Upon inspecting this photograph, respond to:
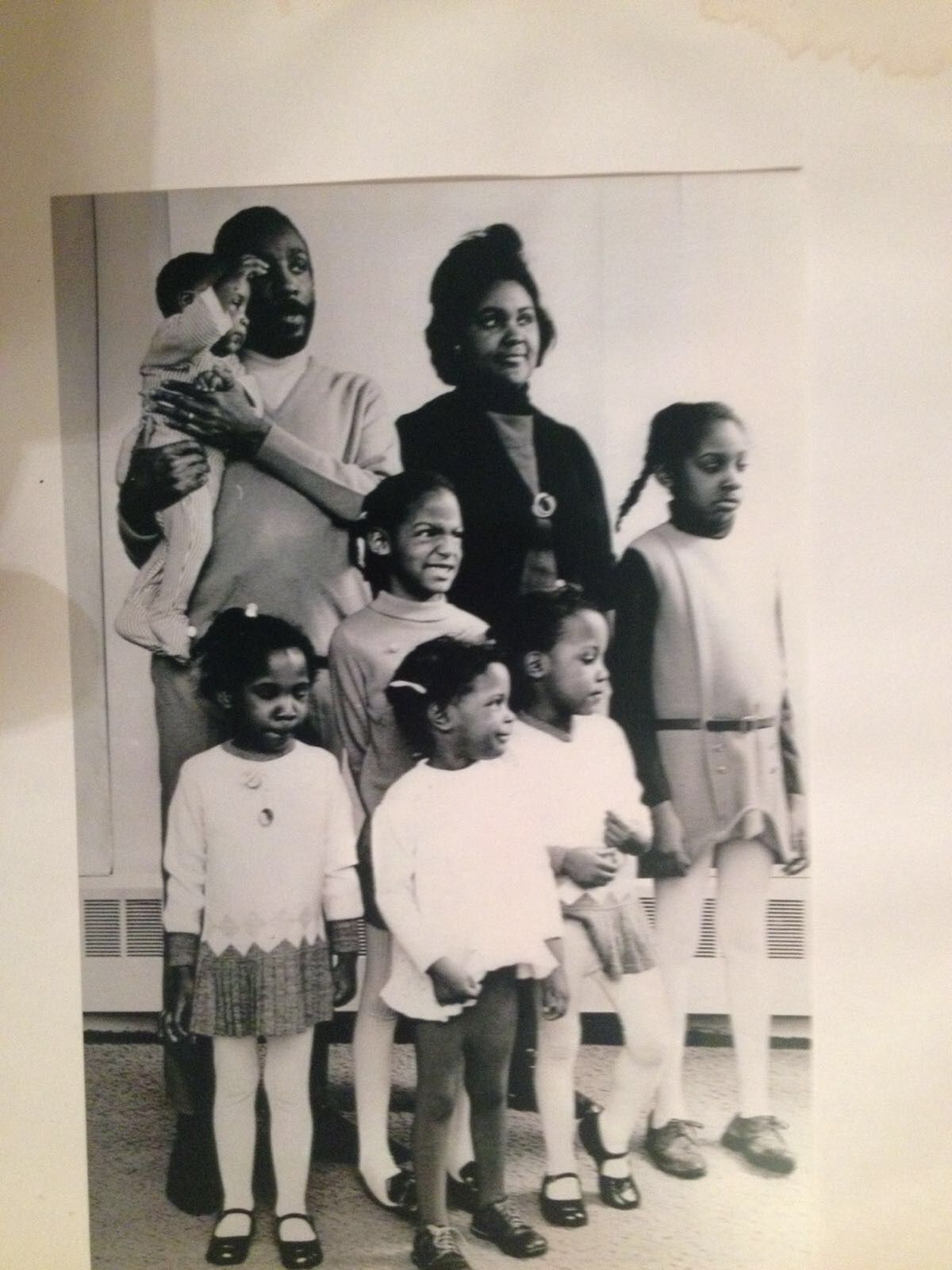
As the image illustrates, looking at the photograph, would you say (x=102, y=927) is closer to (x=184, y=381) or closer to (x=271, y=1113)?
(x=271, y=1113)

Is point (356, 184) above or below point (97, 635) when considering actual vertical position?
above

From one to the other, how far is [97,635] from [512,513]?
483mm

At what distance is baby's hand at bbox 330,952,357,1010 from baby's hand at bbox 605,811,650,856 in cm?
31

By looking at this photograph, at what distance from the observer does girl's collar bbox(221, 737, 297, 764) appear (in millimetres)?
1187

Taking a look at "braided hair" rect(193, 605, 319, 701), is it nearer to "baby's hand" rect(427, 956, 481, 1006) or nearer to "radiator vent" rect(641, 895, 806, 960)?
"baby's hand" rect(427, 956, 481, 1006)

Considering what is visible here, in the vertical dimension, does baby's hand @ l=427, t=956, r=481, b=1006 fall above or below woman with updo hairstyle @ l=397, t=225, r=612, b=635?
below

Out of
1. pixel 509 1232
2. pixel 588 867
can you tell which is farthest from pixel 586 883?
pixel 509 1232

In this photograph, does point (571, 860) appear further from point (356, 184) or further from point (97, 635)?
point (356, 184)

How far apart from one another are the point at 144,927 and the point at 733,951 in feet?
2.14

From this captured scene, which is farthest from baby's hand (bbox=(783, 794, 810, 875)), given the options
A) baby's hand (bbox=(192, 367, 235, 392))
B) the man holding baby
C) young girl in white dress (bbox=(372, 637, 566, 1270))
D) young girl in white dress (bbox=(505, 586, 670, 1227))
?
baby's hand (bbox=(192, 367, 235, 392))

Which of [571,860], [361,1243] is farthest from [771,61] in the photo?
[361,1243]

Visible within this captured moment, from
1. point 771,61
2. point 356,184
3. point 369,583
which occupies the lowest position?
point 369,583

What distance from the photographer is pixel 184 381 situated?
1.20m

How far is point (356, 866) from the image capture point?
118 cm
